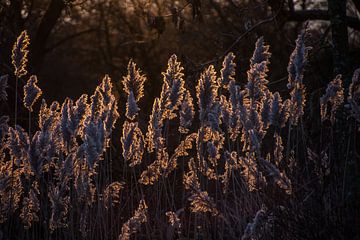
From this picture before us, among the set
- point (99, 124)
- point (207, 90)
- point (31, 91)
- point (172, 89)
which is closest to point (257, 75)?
point (207, 90)

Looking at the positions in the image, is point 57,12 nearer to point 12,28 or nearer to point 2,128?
point 12,28

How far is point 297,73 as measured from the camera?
433cm

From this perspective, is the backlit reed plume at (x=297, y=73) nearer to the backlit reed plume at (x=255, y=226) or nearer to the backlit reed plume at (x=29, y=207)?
the backlit reed plume at (x=255, y=226)

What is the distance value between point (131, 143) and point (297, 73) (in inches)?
44.6

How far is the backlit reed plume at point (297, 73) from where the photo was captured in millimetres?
4270

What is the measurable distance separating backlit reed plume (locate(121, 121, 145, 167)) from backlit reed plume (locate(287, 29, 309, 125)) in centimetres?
102

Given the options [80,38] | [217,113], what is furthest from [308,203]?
[80,38]

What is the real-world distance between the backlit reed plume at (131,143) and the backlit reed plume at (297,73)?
102 centimetres

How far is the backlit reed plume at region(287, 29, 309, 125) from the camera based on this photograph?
4.27m

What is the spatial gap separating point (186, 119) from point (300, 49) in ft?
2.79

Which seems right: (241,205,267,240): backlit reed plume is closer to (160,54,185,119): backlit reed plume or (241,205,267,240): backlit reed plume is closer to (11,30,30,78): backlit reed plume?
(160,54,185,119): backlit reed plume

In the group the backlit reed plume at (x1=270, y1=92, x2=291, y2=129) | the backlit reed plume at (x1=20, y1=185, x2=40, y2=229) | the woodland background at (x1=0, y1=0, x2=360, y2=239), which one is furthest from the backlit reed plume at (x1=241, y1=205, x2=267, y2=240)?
the backlit reed plume at (x1=20, y1=185, x2=40, y2=229)

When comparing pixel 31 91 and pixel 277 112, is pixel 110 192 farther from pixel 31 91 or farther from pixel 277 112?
pixel 277 112

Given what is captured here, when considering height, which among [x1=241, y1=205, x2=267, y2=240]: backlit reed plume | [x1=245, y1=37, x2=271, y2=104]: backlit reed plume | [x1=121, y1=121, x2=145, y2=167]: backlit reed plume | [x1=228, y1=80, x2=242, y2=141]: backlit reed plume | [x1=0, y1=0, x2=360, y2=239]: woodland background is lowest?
[x1=241, y1=205, x2=267, y2=240]: backlit reed plume
